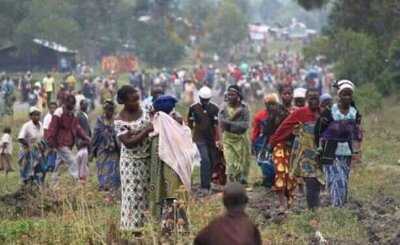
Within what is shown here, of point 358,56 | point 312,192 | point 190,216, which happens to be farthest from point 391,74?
point 190,216

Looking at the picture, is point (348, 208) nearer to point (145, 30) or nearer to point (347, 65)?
point (347, 65)

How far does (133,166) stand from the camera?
866 centimetres

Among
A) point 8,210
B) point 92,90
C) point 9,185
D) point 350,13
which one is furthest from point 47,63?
point 8,210

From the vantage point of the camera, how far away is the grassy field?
807 cm

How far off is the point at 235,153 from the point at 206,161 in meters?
0.51

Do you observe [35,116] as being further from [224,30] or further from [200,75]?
[224,30]

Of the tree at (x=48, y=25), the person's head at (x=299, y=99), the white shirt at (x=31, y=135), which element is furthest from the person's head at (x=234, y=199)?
the tree at (x=48, y=25)

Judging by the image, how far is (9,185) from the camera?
14484 mm

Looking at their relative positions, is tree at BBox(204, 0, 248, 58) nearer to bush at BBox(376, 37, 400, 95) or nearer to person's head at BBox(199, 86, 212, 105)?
bush at BBox(376, 37, 400, 95)

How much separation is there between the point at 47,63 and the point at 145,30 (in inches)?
422

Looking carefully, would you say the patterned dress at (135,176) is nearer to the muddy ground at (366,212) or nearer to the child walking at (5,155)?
the muddy ground at (366,212)

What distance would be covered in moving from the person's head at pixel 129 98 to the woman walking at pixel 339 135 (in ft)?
7.53

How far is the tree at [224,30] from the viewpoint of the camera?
75.2 metres

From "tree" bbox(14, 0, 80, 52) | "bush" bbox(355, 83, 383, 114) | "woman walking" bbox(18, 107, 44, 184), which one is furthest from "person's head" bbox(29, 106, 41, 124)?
"tree" bbox(14, 0, 80, 52)
